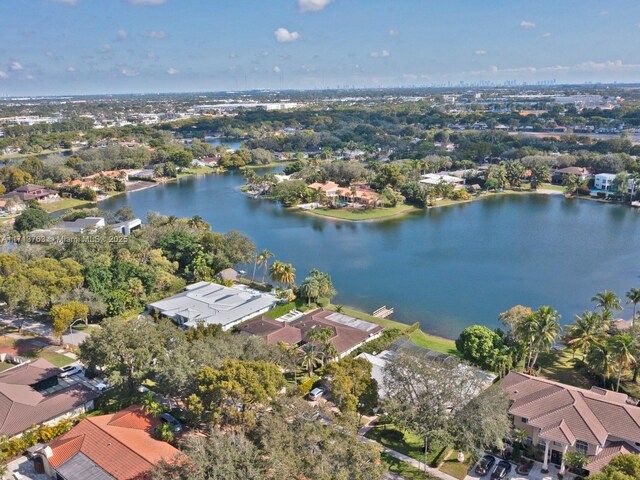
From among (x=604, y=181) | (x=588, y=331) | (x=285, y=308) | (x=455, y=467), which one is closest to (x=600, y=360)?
(x=588, y=331)

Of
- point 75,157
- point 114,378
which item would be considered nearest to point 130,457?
point 114,378

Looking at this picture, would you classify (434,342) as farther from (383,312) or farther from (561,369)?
(561,369)

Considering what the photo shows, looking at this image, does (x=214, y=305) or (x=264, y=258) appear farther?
(x=264, y=258)

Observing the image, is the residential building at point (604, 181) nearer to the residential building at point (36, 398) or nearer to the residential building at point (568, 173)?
the residential building at point (568, 173)

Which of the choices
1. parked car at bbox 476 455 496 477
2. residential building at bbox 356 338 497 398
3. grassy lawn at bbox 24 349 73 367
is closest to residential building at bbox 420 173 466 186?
residential building at bbox 356 338 497 398

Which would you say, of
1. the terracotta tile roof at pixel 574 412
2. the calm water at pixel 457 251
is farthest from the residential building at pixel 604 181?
the terracotta tile roof at pixel 574 412

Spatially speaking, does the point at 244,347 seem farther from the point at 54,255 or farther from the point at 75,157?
the point at 75,157
